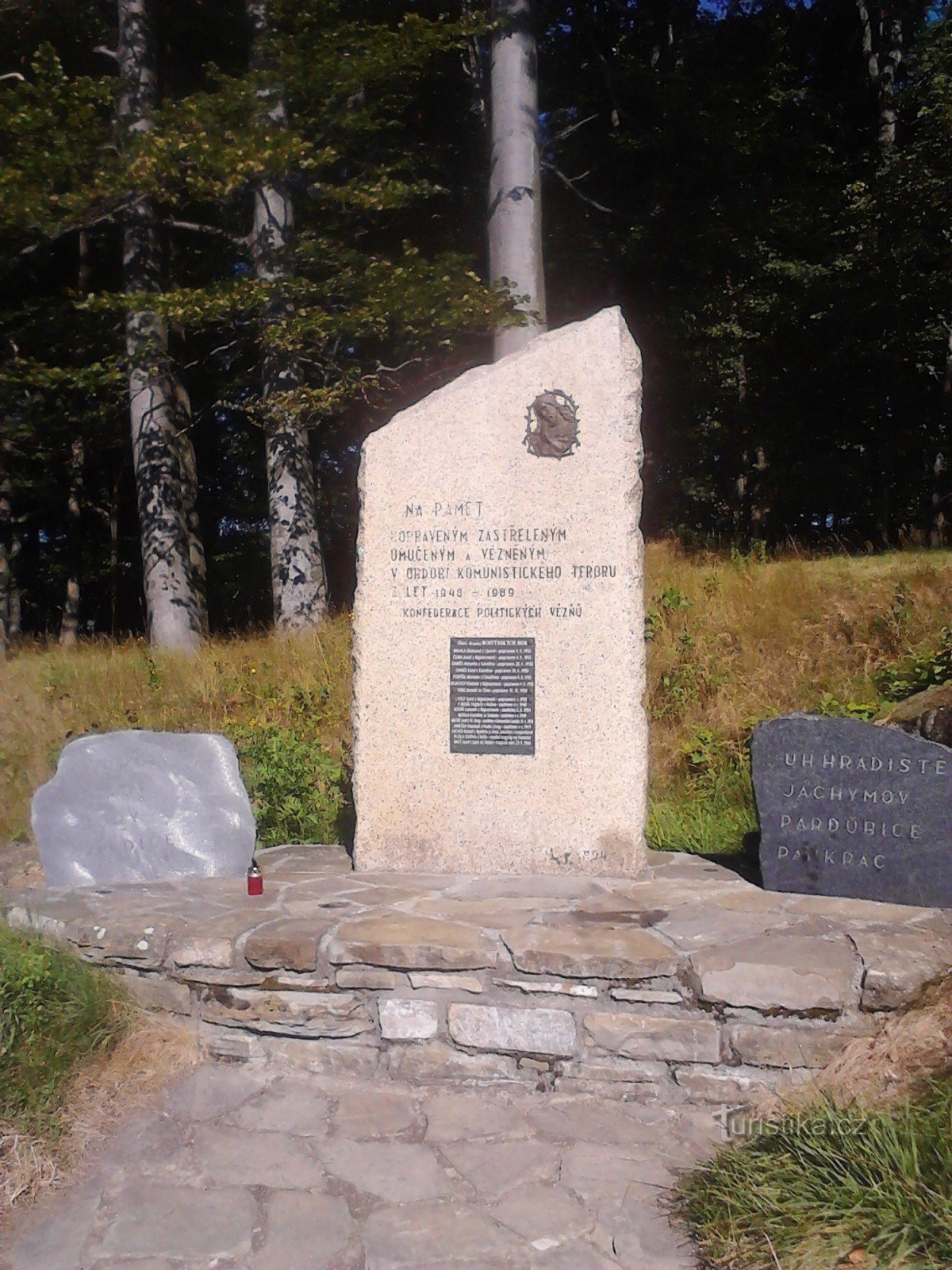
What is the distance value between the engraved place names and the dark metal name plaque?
0.50 feet

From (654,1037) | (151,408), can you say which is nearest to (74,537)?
(151,408)

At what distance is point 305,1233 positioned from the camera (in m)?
2.65

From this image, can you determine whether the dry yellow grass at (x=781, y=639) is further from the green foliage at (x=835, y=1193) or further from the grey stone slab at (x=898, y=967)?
the green foliage at (x=835, y=1193)

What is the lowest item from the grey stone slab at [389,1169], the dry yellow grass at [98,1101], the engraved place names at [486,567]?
the grey stone slab at [389,1169]

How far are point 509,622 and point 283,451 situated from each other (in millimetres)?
6178

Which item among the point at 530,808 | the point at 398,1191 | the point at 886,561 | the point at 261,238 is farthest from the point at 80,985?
the point at 261,238

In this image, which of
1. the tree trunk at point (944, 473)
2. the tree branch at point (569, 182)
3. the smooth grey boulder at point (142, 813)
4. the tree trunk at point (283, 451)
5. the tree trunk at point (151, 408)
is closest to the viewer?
the smooth grey boulder at point (142, 813)

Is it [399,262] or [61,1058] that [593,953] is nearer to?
[61,1058]

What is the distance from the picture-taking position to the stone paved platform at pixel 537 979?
330cm

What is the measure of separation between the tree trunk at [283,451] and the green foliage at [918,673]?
205 inches

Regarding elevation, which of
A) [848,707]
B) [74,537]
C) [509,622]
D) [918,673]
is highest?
[74,537]

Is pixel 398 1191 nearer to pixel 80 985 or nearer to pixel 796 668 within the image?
pixel 80 985

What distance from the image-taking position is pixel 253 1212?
108 inches

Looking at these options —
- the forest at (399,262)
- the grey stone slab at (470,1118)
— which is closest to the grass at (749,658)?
the grey stone slab at (470,1118)
